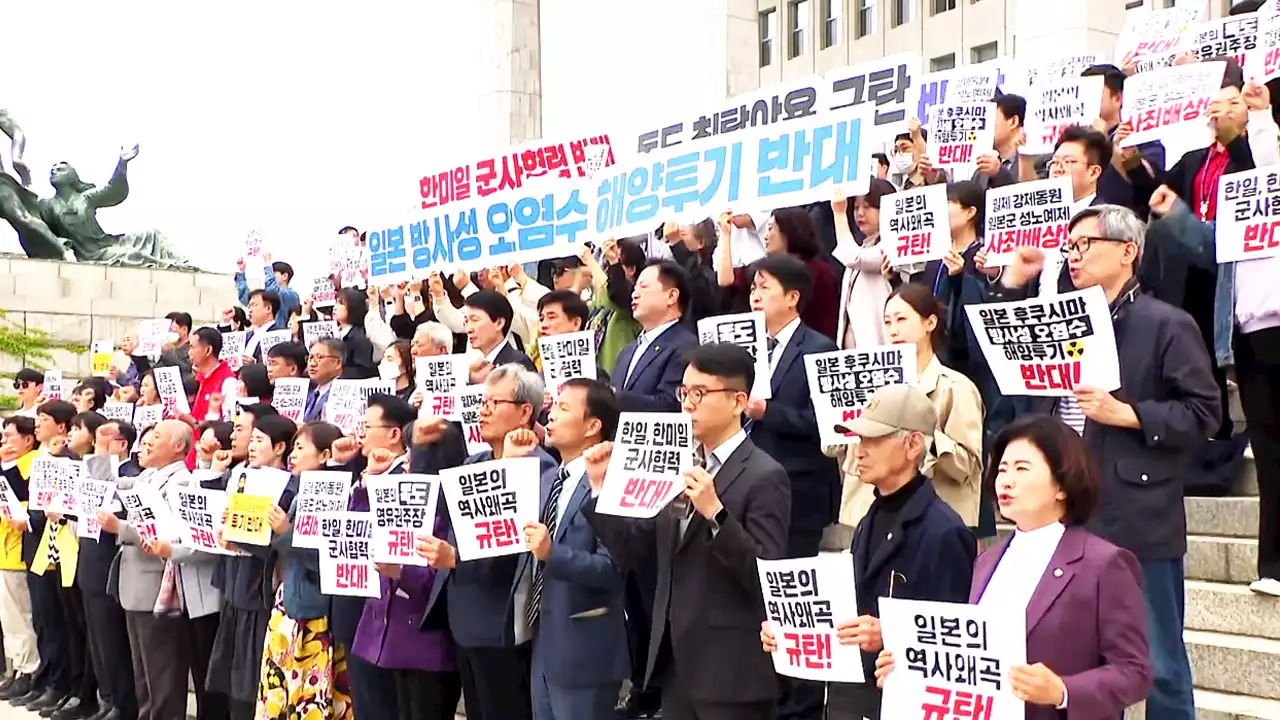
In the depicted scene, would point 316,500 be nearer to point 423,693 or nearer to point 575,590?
point 423,693

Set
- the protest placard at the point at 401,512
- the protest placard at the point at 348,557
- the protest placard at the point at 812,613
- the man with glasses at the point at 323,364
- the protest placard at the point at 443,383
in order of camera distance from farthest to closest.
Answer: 1. the man with glasses at the point at 323,364
2. the protest placard at the point at 443,383
3. the protest placard at the point at 348,557
4. the protest placard at the point at 401,512
5. the protest placard at the point at 812,613

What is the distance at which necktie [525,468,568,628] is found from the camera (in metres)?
5.66

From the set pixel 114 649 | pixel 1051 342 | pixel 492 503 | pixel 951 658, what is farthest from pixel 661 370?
pixel 114 649

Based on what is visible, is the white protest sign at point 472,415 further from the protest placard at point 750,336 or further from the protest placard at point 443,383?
the protest placard at point 750,336

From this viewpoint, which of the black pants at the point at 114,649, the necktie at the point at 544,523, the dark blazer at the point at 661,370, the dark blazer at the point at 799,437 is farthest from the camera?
the black pants at the point at 114,649

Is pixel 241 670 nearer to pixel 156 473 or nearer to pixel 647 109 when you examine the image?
pixel 156 473

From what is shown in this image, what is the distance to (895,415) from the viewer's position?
Result: 13.8 ft

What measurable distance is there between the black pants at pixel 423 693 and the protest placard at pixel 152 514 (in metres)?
2.06

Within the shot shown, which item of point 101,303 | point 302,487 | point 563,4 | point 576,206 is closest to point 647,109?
point 563,4

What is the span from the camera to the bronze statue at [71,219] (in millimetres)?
23609

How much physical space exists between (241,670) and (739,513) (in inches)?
152

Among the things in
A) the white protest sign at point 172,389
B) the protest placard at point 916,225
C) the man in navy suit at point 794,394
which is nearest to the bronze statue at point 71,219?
the white protest sign at point 172,389

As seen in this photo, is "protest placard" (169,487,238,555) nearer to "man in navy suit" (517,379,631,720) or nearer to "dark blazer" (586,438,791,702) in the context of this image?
"man in navy suit" (517,379,631,720)

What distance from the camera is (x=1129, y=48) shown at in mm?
10180
